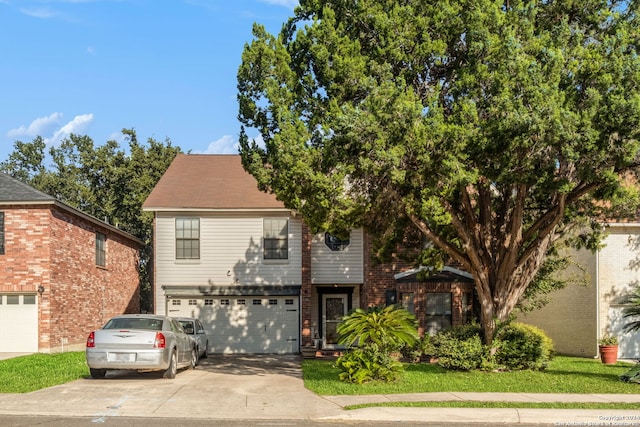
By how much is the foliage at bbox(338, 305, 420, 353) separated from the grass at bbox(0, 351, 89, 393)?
6.25 meters

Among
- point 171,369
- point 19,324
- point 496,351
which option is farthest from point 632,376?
point 19,324

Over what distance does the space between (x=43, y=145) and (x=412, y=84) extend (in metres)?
45.2

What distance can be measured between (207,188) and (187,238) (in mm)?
2273

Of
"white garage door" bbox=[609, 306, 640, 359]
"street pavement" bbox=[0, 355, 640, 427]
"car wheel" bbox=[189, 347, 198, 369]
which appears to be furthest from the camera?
"white garage door" bbox=[609, 306, 640, 359]

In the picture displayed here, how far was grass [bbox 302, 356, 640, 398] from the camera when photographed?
1480 cm

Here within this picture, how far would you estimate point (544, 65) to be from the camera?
14.8m

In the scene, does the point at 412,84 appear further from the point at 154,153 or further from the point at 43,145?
the point at 43,145

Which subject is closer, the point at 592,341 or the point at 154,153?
the point at 592,341

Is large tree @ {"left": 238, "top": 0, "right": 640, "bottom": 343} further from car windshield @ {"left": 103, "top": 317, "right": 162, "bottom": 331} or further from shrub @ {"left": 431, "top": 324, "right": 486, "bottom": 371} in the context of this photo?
car windshield @ {"left": 103, "top": 317, "right": 162, "bottom": 331}

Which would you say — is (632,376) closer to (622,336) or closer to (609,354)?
(609,354)

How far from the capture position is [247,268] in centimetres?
2694

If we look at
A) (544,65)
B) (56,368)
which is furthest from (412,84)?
(56,368)

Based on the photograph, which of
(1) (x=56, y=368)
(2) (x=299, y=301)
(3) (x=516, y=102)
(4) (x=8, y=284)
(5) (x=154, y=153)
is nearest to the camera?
(3) (x=516, y=102)

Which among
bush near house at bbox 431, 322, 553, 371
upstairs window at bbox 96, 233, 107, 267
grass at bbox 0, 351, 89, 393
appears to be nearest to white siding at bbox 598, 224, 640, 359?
bush near house at bbox 431, 322, 553, 371
